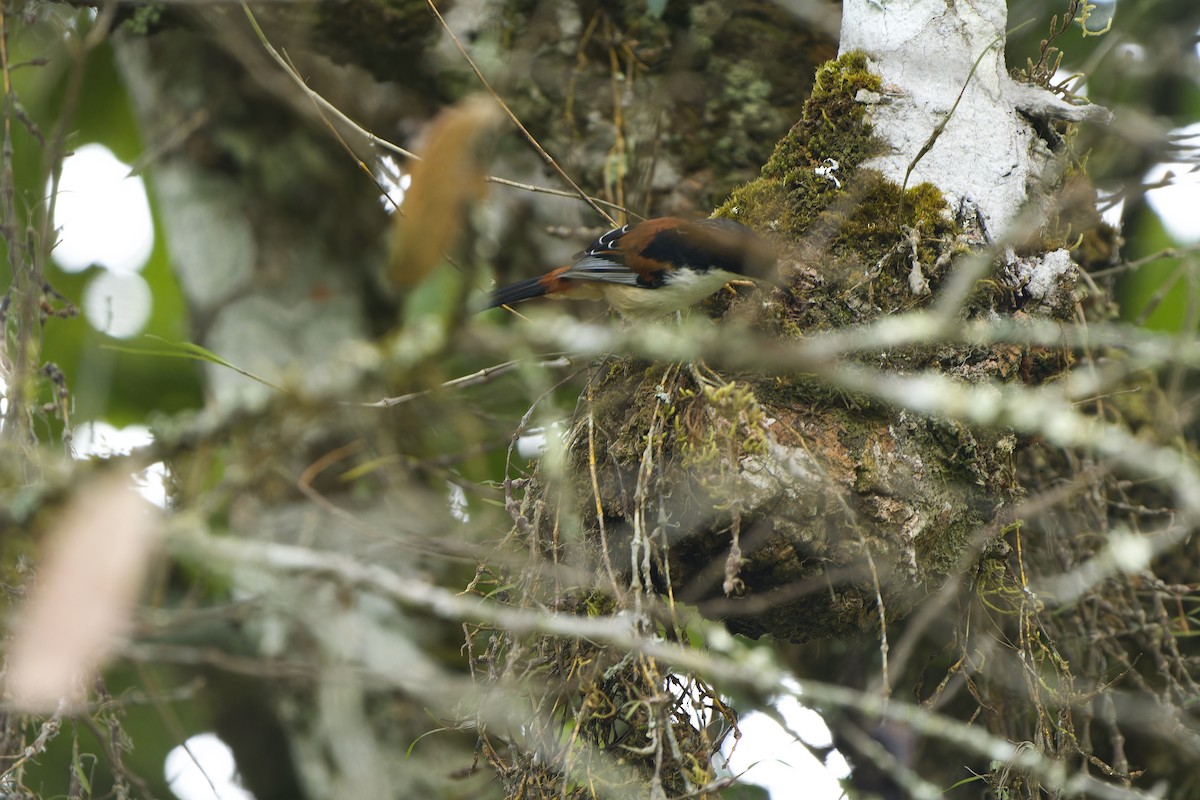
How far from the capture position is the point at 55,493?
5.28 feet

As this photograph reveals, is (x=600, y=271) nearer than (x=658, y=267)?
No

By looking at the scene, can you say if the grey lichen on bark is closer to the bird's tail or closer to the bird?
the bird

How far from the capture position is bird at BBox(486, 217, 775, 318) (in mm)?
2678

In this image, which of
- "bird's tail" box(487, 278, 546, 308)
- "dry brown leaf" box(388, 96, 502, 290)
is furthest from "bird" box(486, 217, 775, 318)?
"dry brown leaf" box(388, 96, 502, 290)

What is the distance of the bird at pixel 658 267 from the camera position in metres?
2.68

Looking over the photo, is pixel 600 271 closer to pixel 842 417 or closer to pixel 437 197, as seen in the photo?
pixel 842 417

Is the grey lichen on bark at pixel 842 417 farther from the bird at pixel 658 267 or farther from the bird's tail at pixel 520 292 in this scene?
the bird's tail at pixel 520 292

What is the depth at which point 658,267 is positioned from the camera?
Result: 9.65ft

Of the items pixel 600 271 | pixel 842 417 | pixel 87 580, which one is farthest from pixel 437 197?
pixel 600 271

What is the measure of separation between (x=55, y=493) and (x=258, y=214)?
3.01 meters

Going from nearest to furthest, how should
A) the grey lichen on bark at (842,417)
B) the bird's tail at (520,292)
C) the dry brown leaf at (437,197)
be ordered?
1. the dry brown leaf at (437,197)
2. the grey lichen on bark at (842,417)
3. the bird's tail at (520,292)

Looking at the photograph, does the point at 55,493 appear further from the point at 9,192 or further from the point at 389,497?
the point at 389,497

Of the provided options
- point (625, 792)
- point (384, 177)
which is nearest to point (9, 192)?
point (384, 177)

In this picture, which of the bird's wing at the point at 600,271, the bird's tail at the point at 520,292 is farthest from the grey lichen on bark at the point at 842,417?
the bird's tail at the point at 520,292
